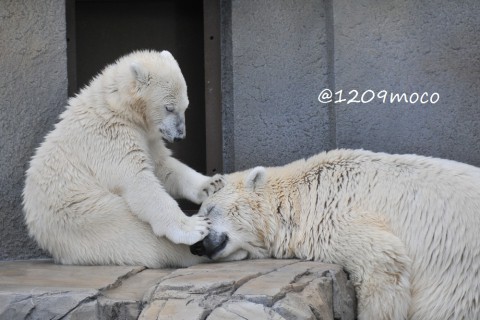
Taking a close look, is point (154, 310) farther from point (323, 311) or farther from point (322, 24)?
point (322, 24)

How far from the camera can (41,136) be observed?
215 inches

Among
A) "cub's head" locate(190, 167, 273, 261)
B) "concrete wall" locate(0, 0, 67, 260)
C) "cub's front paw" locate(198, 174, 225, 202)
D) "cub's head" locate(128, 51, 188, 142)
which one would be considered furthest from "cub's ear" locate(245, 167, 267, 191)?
"concrete wall" locate(0, 0, 67, 260)

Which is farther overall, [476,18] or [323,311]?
[476,18]

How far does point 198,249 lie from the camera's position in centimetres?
471

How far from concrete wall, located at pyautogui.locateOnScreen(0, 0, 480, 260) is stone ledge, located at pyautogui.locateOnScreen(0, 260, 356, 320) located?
1.27m

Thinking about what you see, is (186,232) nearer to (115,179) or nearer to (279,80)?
(115,179)

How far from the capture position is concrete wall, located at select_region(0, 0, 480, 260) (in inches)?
215

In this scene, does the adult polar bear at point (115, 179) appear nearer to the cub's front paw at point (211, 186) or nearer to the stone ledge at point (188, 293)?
the cub's front paw at point (211, 186)

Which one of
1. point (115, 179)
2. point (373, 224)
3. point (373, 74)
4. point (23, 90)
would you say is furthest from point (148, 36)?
point (373, 224)

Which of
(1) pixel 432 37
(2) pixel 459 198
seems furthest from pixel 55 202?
(1) pixel 432 37

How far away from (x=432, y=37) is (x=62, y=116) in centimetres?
237

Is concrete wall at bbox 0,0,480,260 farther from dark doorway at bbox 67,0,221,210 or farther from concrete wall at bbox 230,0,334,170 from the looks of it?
dark doorway at bbox 67,0,221,210

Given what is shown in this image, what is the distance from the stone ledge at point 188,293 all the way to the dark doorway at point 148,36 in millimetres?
2405

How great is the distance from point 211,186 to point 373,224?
3.34 ft
